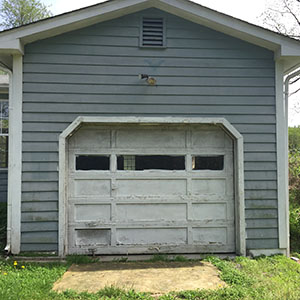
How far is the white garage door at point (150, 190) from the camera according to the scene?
4.80 metres

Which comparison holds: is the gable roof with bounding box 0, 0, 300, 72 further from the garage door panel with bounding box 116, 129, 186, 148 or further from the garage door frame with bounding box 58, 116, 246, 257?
the garage door panel with bounding box 116, 129, 186, 148

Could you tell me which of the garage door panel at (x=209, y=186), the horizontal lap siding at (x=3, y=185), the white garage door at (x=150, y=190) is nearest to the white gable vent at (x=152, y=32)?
the white garage door at (x=150, y=190)

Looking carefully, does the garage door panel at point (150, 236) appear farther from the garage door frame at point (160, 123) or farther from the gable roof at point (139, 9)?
the gable roof at point (139, 9)

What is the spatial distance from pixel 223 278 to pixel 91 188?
2465 millimetres

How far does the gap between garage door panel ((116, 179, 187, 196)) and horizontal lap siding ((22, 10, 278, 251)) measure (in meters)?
1.08

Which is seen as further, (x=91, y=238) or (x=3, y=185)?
(x=3, y=185)

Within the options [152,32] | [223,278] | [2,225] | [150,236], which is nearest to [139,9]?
[152,32]

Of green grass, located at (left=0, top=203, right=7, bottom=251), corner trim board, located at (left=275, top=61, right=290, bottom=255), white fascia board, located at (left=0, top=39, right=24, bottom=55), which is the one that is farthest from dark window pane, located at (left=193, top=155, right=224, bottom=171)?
green grass, located at (left=0, top=203, right=7, bottom=251)

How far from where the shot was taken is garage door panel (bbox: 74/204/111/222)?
4785mm

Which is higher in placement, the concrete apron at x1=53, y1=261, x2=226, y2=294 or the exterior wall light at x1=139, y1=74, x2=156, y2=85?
the exterior wall light at x1=139, y1=74, x2=156, y2=85

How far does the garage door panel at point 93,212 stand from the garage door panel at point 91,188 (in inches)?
7.9

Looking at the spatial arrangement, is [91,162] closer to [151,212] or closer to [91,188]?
[91,188]

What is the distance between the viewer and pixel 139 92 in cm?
478

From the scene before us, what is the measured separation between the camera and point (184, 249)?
4.85m
